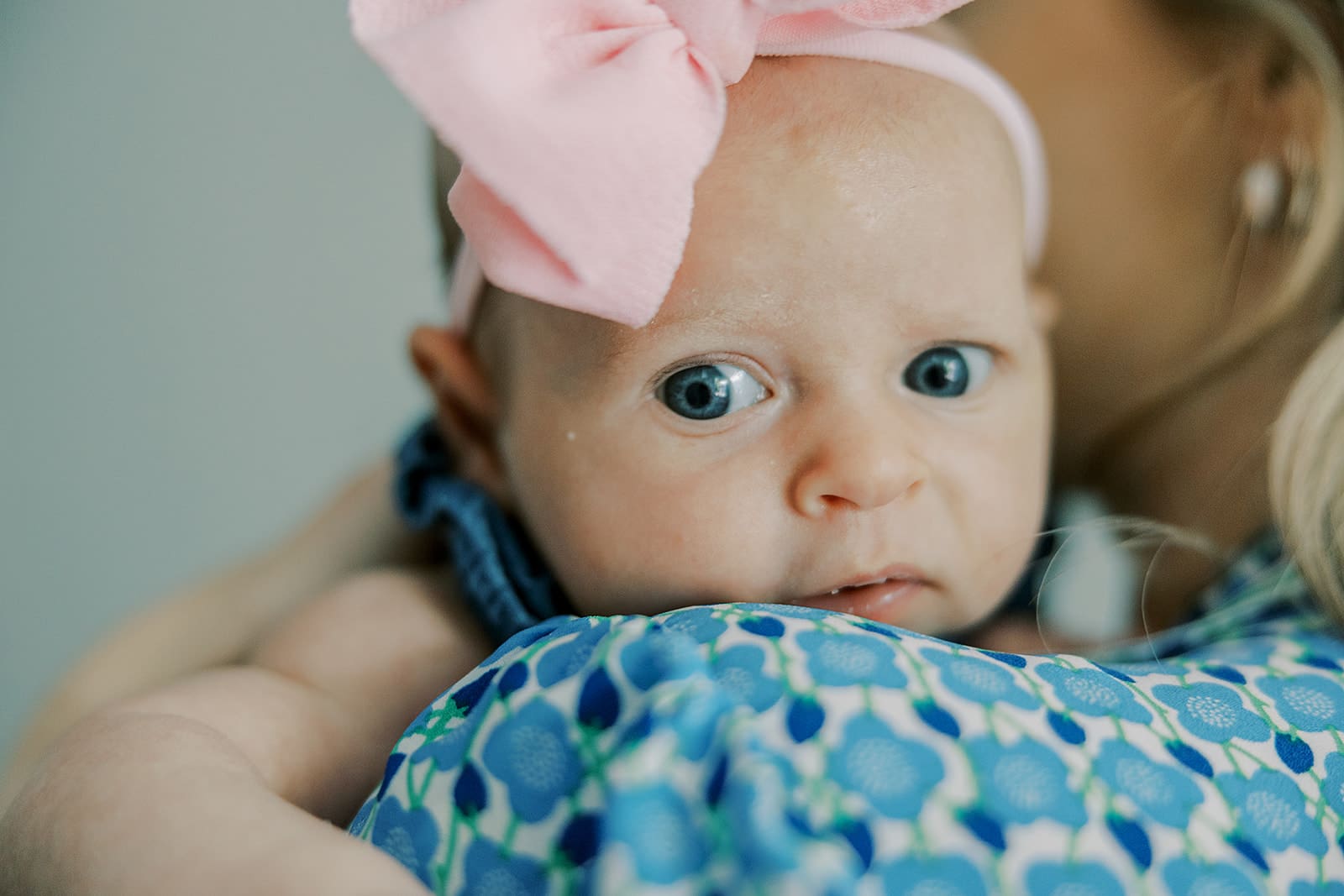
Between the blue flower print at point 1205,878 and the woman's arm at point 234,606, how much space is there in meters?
0.78

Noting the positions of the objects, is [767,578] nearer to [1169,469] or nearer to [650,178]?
[650,178]

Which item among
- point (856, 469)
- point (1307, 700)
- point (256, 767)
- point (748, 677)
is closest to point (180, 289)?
point (256, 767)

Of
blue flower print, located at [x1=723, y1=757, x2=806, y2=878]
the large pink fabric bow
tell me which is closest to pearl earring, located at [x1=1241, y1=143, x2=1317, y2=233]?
the large pink fabric bow

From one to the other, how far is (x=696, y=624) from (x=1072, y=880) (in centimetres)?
19

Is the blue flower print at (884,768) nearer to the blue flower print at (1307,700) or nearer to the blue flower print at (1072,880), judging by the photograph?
the blue flower print at (1072,880)

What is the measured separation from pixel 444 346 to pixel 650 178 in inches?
13.6

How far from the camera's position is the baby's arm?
492 millimetres

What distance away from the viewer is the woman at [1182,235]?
3.19ft

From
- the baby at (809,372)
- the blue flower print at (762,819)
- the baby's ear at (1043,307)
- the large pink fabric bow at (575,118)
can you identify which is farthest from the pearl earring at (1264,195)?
the blue flower print at (762,819)

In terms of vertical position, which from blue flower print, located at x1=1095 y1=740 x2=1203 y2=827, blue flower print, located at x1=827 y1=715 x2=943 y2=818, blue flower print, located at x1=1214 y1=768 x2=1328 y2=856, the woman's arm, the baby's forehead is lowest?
the woman's arm

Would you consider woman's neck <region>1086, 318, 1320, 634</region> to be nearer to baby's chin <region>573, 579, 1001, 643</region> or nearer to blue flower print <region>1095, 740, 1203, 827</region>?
baby's chin <region>573, 579, 1001, 643</region>

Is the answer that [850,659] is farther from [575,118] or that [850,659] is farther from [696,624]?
[575,118]

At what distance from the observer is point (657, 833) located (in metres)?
0.46

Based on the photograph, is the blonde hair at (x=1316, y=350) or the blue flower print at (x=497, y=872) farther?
the blonde hair at (x=1316, y=350)
